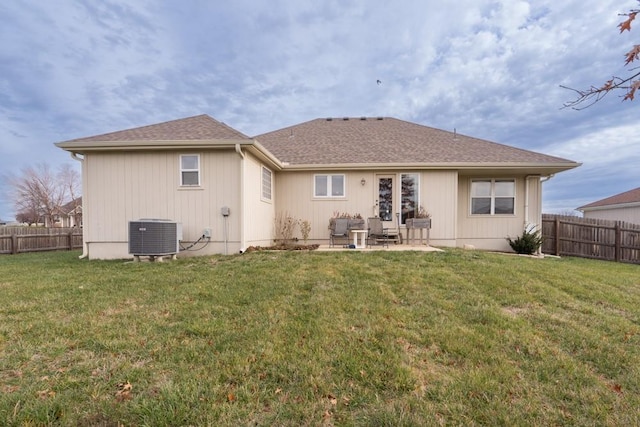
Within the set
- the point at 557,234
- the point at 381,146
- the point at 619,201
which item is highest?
the point at 381,146

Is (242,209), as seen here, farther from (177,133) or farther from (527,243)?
(527,243)

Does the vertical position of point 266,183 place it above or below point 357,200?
above

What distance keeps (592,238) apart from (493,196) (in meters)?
3.71

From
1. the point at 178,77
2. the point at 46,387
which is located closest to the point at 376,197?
the point at 46,387

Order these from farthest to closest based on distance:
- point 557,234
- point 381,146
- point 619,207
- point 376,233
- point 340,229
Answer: point 619,207 → point 381,146 → point 557,234 → point 340,229 → point 376,233

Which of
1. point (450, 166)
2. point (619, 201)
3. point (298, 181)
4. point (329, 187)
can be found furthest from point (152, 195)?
point (619, 201)

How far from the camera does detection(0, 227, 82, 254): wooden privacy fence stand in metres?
11.7

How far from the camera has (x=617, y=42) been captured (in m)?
2.46

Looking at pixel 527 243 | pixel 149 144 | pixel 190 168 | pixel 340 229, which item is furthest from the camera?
pixel 527 243

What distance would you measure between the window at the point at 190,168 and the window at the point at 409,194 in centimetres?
A: 631

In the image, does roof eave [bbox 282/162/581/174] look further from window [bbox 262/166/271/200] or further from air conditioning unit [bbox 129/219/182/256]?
air conditioning unit [bbox 129/219/182/256]

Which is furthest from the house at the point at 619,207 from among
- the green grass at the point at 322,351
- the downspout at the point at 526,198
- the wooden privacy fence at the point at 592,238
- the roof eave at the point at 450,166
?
the green grass at the point at 322,351

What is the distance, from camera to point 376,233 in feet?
30.6

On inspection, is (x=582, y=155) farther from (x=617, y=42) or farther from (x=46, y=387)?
(x=46, y=387)
